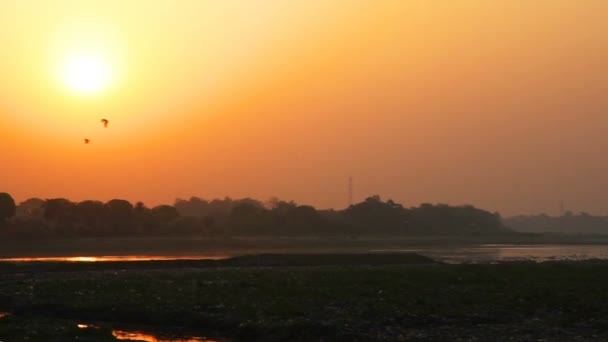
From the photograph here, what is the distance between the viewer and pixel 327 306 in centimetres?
3919

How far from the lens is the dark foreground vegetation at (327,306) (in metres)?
31.8

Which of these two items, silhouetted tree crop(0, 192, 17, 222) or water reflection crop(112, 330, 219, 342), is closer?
water reflection crop(112, 330, 219, 342)

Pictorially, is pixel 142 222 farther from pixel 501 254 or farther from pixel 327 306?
pixel 327 306

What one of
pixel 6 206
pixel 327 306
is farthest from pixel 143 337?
pixel 6 206

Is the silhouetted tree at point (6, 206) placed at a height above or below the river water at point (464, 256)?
above

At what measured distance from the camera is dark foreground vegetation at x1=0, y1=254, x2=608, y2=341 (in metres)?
31.8

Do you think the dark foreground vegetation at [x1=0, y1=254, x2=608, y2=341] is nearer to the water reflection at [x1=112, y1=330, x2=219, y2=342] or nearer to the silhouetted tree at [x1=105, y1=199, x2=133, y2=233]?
the water reflection at [x1=112, y1=330, x2=219, y2=342]

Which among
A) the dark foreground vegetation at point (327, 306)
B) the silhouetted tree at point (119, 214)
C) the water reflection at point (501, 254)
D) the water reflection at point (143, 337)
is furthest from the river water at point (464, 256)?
the water reflection at point (143, 337)

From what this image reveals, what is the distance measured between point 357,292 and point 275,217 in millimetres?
146957

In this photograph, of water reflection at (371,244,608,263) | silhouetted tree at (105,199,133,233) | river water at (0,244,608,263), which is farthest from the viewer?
silhouetted tree at (105,199,133,233)

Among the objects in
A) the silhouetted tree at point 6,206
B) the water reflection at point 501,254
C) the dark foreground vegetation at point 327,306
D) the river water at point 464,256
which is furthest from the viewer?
the silhouetted tree at point 6,206

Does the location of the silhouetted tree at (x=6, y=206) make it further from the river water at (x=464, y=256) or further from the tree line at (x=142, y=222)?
the river water at (x=464, y=256)

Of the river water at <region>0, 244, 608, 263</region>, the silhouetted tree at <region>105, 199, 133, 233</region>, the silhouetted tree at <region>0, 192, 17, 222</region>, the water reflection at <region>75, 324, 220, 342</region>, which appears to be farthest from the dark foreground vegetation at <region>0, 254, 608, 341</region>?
the silhouetted tree at <region>105, 199, 133, 233</region>

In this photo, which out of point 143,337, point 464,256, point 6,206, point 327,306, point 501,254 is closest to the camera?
point 143,337
